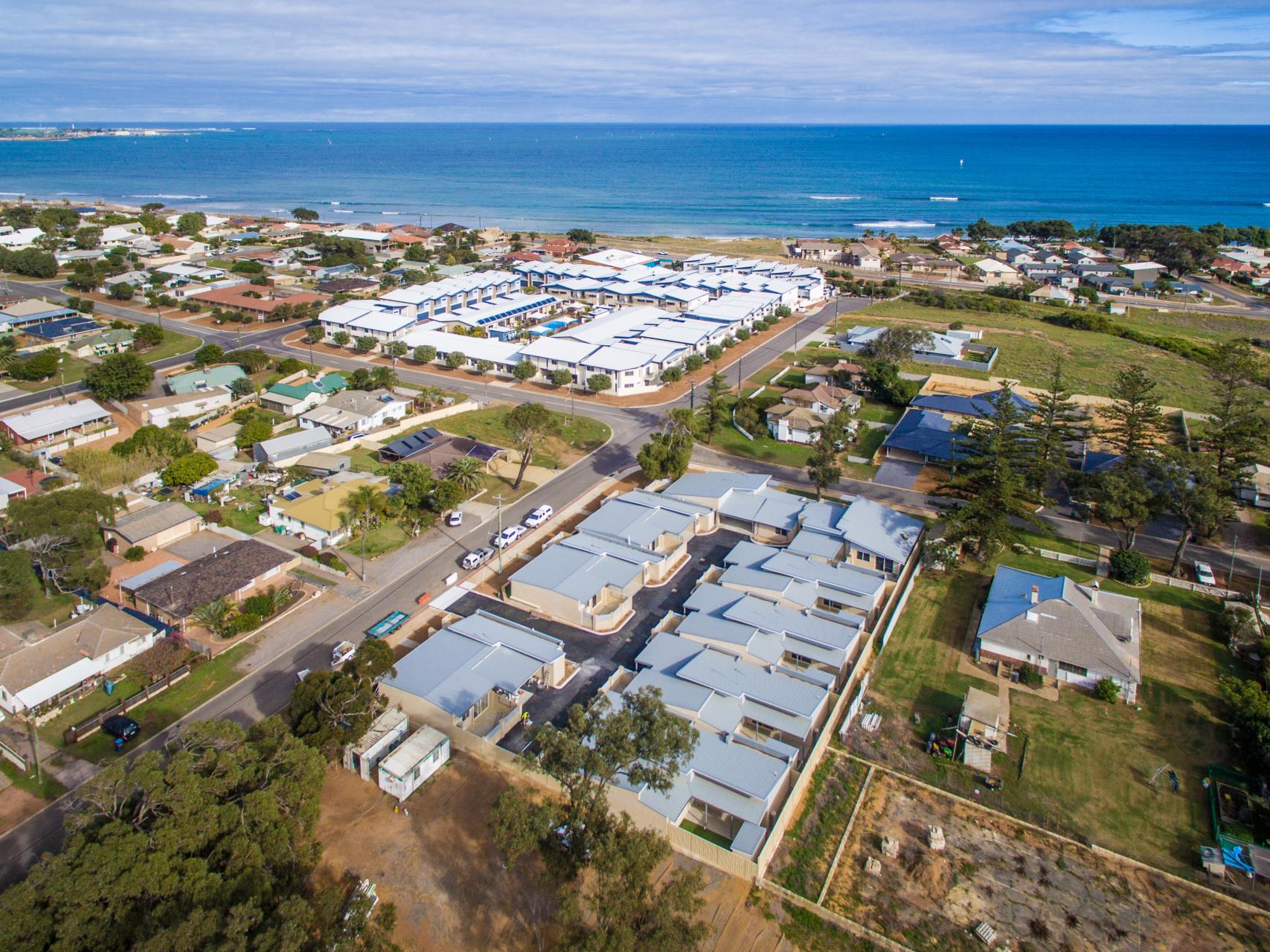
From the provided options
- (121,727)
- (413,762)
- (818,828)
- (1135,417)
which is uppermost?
(1135,417)

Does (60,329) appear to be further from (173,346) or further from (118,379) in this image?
(118,379)

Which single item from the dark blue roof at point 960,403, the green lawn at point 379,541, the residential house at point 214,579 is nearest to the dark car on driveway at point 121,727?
the residential house at point 214,579

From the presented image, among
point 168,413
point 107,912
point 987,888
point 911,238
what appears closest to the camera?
point 107,912

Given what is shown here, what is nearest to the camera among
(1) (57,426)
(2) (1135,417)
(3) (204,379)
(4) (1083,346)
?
(2) (1135,417)

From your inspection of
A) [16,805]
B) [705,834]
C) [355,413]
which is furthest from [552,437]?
[16,805]

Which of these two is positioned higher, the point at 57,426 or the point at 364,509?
the point at 364,509

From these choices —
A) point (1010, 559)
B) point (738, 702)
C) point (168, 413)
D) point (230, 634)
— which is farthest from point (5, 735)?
point (1010, 559)

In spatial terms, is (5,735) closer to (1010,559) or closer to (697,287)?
(1010,559)

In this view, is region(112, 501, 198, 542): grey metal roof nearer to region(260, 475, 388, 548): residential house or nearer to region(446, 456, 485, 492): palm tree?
region(260, 475, 388, 548): residential house
